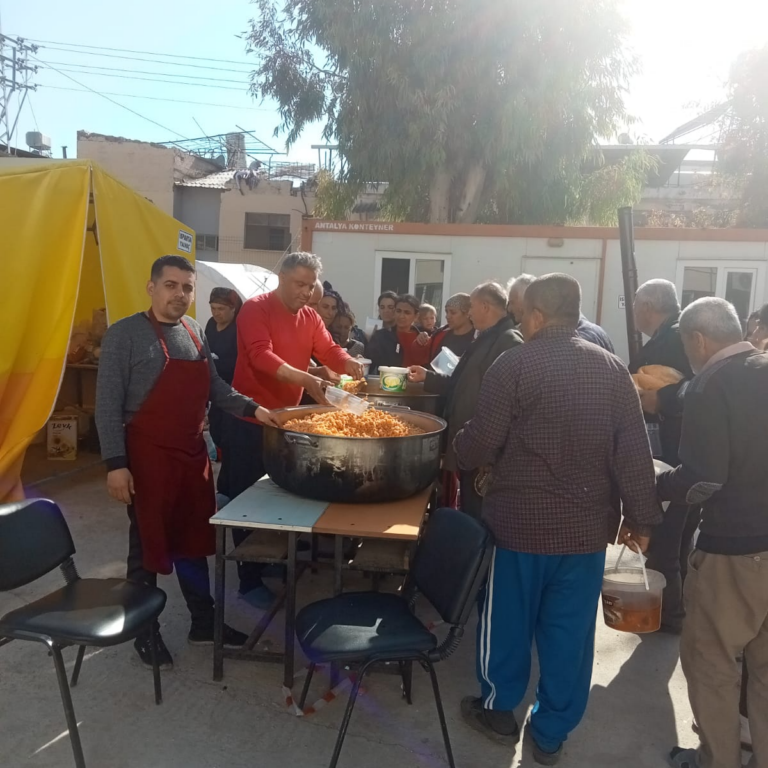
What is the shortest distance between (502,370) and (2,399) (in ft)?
12.7

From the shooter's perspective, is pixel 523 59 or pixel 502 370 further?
pixel 523 59

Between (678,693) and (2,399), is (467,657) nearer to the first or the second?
(678,693)

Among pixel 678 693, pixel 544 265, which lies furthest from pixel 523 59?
pixel 678 693

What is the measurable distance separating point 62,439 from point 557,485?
597 centimetres

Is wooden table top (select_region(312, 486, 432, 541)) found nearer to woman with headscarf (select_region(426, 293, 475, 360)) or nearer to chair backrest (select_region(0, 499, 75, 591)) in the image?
chair backrest (select_region(0, 499, 75, 591))

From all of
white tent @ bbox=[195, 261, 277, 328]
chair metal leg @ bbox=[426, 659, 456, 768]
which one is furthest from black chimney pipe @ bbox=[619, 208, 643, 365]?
white tent @ bbox=[195, 261, 277, 328]

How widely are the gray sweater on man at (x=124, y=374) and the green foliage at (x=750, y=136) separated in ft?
63.4

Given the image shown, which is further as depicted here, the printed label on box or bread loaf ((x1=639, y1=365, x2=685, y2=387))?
the printed label on box

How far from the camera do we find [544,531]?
7.75ft

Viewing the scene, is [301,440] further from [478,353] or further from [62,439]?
[62,439]

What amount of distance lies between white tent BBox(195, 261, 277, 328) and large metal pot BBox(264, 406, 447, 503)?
8.45 meters

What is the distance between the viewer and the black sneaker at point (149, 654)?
117 inches

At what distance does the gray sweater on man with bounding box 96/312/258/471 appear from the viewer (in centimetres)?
278

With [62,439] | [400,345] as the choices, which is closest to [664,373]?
[400,345]
